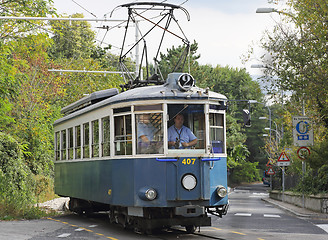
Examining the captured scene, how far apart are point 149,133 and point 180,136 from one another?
0.65m

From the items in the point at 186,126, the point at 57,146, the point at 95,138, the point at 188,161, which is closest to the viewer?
the point at 188,161

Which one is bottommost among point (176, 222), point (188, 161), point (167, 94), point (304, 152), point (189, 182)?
point (176, 222)

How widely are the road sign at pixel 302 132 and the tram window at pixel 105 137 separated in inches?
438

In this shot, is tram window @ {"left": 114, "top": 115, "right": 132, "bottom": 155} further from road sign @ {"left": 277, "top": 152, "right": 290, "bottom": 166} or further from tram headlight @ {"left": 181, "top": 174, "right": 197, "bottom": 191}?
road sign @ {"left": 277, "top": 152, "right": 290, "bottom": 166}

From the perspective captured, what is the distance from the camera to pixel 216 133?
14.1 metres

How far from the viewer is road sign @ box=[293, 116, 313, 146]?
2464cm

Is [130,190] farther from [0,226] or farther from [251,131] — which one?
[251,131]

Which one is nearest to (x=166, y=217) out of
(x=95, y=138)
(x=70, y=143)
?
(x=95, y=138)

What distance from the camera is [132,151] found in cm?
1380

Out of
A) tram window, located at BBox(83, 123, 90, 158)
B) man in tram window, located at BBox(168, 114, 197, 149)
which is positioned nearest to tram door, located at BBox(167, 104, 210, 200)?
man in tram window, located at BBox(168, 114, 197, 149)

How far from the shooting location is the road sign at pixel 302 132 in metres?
24.6

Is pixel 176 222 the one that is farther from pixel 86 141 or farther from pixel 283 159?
pixel 283 159

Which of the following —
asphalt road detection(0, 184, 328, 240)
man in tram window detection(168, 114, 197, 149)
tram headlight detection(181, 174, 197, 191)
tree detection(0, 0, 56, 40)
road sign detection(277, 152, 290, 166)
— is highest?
tree detection(0, 0, 56, 40)

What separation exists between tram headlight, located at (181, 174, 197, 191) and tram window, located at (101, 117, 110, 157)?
2275 mm
